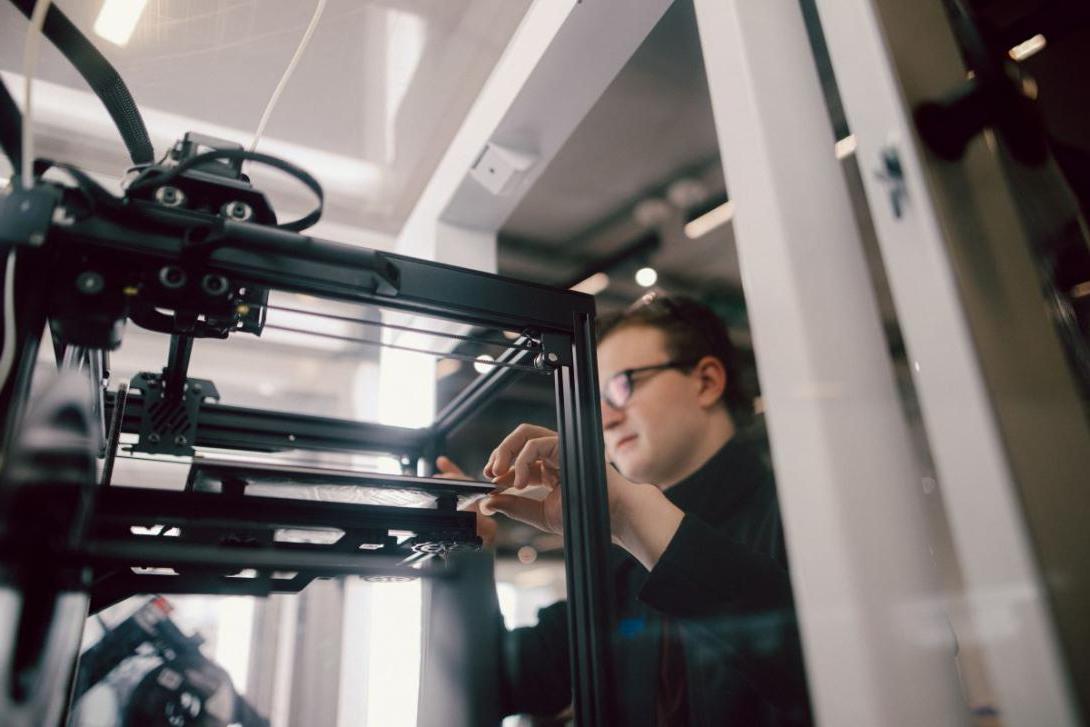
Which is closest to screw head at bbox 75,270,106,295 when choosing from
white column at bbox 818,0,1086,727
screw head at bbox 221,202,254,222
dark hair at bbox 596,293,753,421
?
screw head at bbox 221,202,254,222

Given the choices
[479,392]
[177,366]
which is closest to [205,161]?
[177,366]

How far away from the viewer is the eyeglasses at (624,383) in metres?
1.33

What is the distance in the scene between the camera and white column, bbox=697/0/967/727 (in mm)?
501

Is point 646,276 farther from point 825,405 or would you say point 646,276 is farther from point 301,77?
point 825,405

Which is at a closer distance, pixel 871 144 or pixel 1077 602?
pixel 1077 602

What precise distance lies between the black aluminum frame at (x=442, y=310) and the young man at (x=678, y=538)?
0.04 metres

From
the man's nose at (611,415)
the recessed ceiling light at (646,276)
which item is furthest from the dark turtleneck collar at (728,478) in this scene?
the recessed ceiling light at (646,276)

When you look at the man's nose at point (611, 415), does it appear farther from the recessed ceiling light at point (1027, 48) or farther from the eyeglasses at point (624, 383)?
the recessed ceiling light at point (1027, 48)

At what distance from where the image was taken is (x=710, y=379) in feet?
4.29

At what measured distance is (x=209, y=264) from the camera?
0.62 meters

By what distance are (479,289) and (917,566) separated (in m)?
0.47

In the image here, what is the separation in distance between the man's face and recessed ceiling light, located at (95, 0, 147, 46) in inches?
42.6

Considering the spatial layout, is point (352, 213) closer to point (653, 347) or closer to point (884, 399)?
point (653, 347)

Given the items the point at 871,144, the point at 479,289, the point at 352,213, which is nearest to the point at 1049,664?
the point at 871,144
